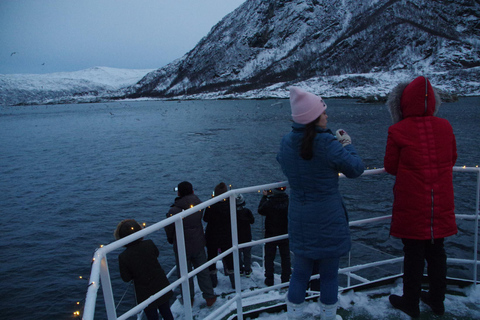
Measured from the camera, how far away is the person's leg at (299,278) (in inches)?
109

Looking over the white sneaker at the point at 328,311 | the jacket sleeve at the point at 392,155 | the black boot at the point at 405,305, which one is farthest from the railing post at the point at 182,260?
the black boot at the point at 405,305

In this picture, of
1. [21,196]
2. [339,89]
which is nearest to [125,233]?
[21,196]

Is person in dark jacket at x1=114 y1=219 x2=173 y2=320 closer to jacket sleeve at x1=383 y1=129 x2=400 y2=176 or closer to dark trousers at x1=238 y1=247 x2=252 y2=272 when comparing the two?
dark trousers at x1=238 y1=247 x2=252 y2=272

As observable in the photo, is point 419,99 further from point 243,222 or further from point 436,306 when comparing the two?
point 243,222

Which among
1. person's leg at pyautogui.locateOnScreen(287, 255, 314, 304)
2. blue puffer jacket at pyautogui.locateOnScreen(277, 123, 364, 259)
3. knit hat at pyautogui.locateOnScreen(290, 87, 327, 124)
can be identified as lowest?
person's leg at pyautogui.locateOnScreen(287, 255, 314, 304)

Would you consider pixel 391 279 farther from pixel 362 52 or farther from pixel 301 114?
pixel 362 52

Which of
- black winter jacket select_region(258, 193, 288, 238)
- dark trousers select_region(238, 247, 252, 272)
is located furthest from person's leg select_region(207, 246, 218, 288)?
black winter jacket select_region(258, 193, 288, 238)

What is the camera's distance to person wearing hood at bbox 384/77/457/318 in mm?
2873

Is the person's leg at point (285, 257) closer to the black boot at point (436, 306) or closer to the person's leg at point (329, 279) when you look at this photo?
the black boot at point (436, 306)

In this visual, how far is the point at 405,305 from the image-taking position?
3393 mm

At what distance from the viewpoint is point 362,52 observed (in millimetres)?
192250

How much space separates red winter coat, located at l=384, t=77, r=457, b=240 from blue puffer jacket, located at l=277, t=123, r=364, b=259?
67 centimetres

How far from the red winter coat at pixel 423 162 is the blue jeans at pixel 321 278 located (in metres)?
0.90

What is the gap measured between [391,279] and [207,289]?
2.90 meters
